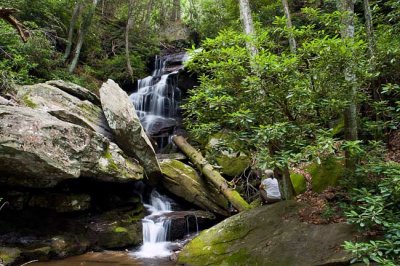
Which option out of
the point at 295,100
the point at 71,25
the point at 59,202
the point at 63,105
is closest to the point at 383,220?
the point at 295,100

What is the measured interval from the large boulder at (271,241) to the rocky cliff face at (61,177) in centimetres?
270

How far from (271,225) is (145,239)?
12.5 feet

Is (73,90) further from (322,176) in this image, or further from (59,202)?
(322,176)

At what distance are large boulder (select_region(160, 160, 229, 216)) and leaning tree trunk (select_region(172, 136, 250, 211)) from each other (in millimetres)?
314

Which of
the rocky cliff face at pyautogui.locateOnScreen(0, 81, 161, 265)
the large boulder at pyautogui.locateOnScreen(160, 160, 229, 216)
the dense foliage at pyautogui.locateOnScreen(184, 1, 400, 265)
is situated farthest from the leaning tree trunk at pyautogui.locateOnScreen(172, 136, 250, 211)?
the dense foliage at pyautogui.locateOnScreen(184, 1, 400, 265)

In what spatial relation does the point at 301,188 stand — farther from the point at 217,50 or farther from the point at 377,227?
the point at 217,50

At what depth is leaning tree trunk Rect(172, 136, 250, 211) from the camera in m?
8.67

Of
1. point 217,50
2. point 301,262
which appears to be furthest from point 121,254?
point 217,50

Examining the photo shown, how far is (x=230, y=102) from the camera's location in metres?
4.96

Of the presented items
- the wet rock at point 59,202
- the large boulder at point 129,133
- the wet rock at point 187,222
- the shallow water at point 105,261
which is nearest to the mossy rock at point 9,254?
the shallow water at point 105,261

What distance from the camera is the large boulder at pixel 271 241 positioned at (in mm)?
4590

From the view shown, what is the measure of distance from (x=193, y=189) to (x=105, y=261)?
3.59 meters

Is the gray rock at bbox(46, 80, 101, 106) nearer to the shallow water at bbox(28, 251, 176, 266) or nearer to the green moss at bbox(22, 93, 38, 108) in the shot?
the green moss at bbox(22, 93, 38, 108)

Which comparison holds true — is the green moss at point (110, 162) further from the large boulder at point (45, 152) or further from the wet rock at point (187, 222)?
the wet rock at point (187, 222)
